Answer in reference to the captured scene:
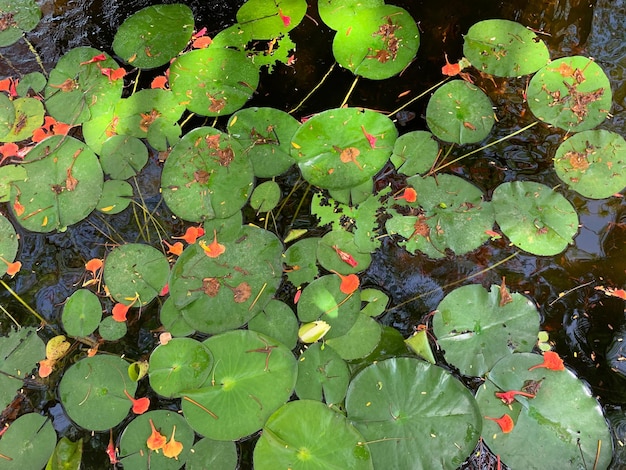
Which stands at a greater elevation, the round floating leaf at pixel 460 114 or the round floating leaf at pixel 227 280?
the round floating leaf at pixel 460 114

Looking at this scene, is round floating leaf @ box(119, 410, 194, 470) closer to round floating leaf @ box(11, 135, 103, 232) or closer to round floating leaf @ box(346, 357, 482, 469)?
round floating leaf @ box(346, 357, 482, 469)

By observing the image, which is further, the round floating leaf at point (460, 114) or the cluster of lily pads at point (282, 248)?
the round floating leaf at point (460, 114)

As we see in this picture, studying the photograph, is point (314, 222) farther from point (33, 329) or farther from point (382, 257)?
point (33, 329)

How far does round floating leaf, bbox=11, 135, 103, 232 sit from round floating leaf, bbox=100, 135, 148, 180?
1.6 inches

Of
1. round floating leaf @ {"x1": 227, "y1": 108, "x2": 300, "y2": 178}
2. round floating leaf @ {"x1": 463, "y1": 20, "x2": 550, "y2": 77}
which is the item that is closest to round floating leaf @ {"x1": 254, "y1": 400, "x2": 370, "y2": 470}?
round floating leaf @ {"x1": 227, "y1": 108, "x2": 300, "y2": 178}

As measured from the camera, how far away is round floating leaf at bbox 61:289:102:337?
64.0 inches

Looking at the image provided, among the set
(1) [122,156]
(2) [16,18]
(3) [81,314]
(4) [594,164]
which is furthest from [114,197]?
(4) [594,164]

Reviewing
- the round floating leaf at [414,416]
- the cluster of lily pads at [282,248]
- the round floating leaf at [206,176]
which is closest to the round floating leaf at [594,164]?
the cluster of lily pads at [282,248]

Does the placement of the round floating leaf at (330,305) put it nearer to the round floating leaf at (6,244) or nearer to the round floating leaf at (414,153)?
the round floating leaf at (414,153)

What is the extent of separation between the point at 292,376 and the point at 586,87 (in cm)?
146

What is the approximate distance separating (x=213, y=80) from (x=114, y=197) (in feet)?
1.87

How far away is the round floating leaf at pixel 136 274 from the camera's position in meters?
1.63

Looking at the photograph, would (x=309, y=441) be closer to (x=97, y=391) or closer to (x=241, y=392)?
(x=241, y=392)

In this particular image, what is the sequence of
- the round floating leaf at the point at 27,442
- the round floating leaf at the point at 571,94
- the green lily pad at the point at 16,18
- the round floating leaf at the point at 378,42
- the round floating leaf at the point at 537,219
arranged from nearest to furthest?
the round floating leaf at the point at 27,442, the round floating leaf at the point at 537,219, the round floating leaf at the point at 571,94, the round floating leaf at the point at 378,42, the green lily pad at the point at 16,18
